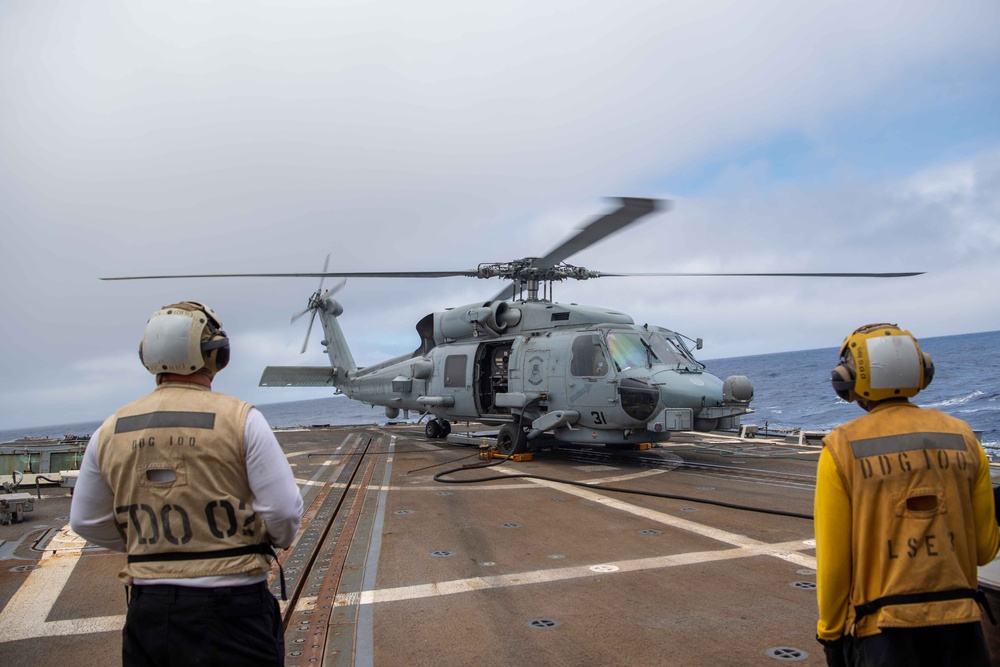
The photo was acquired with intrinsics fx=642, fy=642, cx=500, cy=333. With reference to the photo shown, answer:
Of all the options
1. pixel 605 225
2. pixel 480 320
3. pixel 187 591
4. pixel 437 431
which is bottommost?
pixel 437 431

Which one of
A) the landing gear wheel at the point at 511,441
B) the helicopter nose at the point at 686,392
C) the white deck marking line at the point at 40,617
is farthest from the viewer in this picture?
the landing gear wheel at the point at 511,441

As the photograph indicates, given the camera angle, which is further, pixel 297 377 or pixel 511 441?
pixel 297 377

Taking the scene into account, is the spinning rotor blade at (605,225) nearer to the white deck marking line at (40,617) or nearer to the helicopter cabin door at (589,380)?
the helicopter cabin door at (589,380)

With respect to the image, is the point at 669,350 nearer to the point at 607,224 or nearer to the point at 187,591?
the point at 607,224

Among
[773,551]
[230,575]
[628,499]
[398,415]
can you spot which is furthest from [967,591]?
[398,415]

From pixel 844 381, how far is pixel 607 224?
7.38 metres

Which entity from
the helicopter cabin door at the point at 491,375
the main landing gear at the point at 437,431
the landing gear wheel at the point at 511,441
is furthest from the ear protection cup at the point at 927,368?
the main landing gear at the point at 437,431

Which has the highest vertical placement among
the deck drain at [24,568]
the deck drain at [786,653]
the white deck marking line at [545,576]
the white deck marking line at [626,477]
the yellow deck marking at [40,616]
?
the deck drain at [786,653]

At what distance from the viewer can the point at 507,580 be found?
5.08 metres

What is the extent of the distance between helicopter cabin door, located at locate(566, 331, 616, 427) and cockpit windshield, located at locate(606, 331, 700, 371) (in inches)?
9.1

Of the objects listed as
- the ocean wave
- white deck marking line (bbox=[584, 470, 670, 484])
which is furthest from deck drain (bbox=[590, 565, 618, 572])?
the ocean wave

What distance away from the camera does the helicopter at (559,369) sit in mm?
11062

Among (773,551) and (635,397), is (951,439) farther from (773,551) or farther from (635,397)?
(635,397)

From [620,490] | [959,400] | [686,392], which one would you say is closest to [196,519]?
[620,490]
